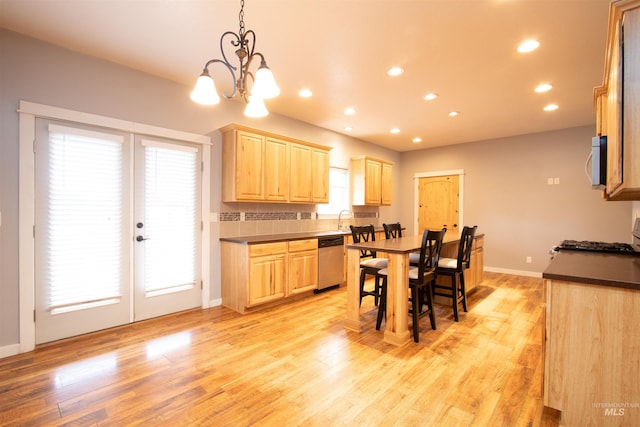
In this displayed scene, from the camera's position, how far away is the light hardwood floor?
1.78 metres

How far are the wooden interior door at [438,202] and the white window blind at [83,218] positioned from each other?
19.3ft

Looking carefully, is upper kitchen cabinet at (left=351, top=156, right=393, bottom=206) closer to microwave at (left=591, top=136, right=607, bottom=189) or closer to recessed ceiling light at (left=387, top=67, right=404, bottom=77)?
recessed ceiling light at (left=387, top=67, right=404, bottom=77)

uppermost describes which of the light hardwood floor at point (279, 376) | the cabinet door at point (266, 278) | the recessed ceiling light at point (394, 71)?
the recessed ceiling light at point (394, 71)

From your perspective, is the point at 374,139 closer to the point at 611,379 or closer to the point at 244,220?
the point at 244,220

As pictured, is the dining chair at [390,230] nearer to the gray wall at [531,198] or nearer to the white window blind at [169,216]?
the white window blind at [169,216]

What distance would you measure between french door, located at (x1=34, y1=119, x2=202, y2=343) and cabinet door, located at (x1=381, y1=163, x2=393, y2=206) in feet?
12.6

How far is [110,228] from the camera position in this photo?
2982 millimetres

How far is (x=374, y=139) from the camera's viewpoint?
6.16 m

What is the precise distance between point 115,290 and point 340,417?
2581mm

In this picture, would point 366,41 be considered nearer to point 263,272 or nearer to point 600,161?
point 600,161

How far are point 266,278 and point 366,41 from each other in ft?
8.95

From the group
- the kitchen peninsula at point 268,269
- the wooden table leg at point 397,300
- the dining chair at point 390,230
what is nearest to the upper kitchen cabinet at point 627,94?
the wooden table leg at point 397,300

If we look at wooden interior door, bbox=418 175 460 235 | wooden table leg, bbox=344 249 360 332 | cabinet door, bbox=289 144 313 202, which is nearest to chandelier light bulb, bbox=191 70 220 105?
wooden table leg, bbox=344 249 360 332

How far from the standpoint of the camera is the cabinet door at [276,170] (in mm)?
4035
